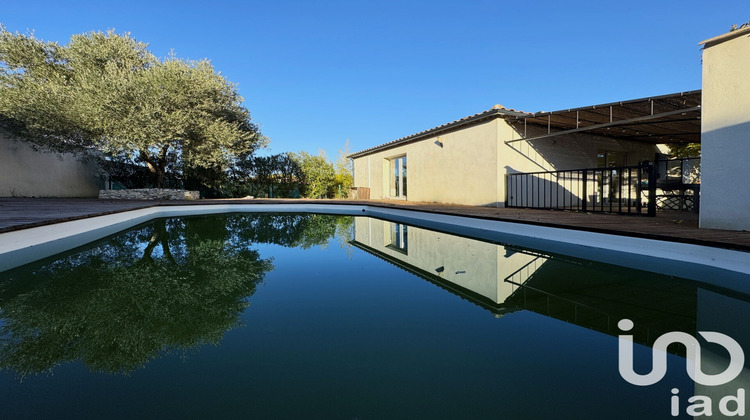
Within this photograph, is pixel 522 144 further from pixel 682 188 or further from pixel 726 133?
pixel 726 133

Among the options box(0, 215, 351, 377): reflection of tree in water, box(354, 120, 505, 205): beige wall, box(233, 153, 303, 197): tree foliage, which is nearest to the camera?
box(0, 215, 351, 377): reflection of tree in water

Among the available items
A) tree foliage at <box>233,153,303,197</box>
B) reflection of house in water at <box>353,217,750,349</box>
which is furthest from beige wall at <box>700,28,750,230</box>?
tree foliage at <box>233,153,303,197</box>

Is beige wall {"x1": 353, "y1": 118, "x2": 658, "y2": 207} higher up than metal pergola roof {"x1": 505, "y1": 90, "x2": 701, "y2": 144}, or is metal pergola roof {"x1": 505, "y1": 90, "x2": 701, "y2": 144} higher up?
metal pergola roof {"x1": 505, "y1": 90, "x2": 701, "y2": 144}

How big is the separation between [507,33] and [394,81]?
9.07 metres

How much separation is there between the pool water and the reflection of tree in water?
2 cm

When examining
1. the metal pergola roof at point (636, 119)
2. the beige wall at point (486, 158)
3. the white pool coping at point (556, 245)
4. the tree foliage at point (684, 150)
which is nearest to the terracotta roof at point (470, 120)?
the beige wall at point (486, 158)

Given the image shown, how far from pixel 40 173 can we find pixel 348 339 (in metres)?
20.1

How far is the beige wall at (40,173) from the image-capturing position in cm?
1335

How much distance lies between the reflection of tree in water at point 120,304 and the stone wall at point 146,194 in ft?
41.8

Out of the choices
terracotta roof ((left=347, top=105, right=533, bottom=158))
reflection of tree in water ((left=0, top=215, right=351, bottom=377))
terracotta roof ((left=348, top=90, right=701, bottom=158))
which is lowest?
reflection of tree in water ((left=0, top=215, right=351, bottom=377))

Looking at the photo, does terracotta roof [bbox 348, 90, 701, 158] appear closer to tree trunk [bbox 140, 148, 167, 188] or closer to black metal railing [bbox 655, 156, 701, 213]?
black metal railing [bbox 655, 156, 701, 213]

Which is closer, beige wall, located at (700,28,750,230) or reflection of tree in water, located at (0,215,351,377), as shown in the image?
reflection of tree in water, located at (0,215,351,377)

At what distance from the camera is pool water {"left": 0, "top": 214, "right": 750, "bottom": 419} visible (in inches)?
49.8

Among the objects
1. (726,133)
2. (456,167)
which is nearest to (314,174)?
(456,167)
